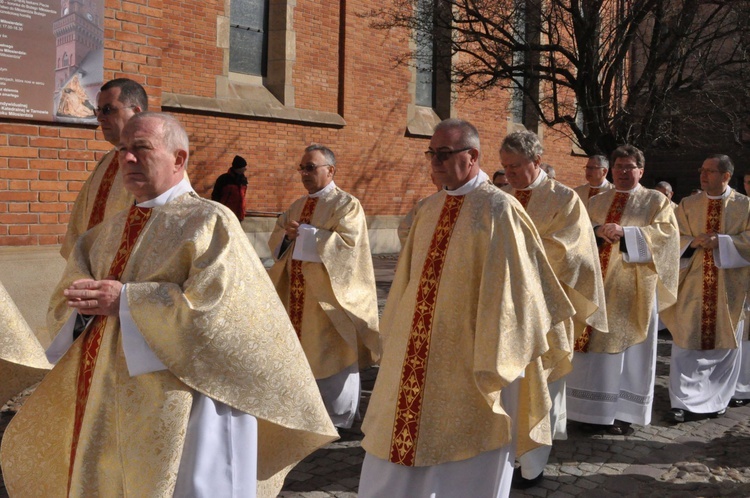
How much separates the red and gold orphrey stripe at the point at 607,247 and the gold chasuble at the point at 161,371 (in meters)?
3.33

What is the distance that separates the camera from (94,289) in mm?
2801

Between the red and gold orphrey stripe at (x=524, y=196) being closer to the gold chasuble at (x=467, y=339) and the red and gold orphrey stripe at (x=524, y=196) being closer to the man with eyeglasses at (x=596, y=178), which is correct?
the man with eyeglasses at (x=596, y=178)

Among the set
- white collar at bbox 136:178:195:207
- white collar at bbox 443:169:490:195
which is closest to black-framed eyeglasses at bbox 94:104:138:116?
white collar at bbox 136:178:195:207

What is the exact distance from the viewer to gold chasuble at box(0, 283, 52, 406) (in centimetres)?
368

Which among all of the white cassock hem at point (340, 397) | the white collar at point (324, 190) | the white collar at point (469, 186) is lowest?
the white cassock hem at point (340, 397)

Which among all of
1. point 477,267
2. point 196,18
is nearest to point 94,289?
point 477,267

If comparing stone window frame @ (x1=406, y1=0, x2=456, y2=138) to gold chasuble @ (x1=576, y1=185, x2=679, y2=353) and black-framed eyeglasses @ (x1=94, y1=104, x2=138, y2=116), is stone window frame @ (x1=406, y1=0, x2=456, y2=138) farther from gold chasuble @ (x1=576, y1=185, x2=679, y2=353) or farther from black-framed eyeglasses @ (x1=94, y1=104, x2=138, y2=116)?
black-framed eyeglasses @ (x1=94, y1=104, x2=138, y2=116)

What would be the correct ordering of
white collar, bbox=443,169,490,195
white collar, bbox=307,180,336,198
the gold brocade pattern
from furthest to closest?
white collar, bbox=307,180,336,198 → the gold brocade pattern → white collar, bbox=443,169,490,195

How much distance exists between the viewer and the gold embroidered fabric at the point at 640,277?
238 inches

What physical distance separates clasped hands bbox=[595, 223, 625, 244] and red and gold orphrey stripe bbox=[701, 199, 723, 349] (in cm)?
141

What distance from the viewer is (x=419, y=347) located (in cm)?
383

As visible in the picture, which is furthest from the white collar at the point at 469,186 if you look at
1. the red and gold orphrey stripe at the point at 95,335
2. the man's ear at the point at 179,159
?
the red and gold orphrey stripe at the point at 95,335

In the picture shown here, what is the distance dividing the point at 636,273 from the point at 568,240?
47.0 inches

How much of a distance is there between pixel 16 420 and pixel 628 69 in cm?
1240
